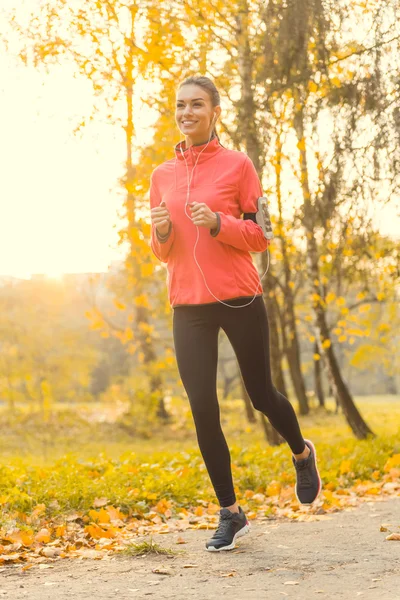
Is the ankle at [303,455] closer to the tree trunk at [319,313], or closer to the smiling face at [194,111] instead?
the smiling face at [194,111]

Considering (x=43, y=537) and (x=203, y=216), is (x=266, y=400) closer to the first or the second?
(x=203, y=216)

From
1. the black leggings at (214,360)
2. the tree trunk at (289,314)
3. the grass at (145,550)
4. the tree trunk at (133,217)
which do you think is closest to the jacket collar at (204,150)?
the black leggings at (214,360)

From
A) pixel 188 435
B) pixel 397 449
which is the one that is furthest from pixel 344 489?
pixel 188 435

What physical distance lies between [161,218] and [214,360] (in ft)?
2.62

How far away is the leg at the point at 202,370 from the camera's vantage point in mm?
4098

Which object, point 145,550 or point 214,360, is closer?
point 214,360

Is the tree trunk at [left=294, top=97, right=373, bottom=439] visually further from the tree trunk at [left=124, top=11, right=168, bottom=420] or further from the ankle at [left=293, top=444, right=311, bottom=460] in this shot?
the ankle at [left=293, top=444, right=311, bottom=460]

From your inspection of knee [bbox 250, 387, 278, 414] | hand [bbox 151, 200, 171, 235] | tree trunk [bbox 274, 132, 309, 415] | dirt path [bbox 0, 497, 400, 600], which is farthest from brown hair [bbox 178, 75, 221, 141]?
tree trunk [bbox 274, 132, 309, 415]

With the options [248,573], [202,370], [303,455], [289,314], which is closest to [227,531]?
[248,573]

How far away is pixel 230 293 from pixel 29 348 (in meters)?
22.7

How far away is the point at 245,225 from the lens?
13.3 ft

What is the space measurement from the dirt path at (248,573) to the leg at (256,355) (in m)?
0.71

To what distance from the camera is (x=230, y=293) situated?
4.07 metres

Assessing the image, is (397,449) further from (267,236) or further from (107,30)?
(107,30)
